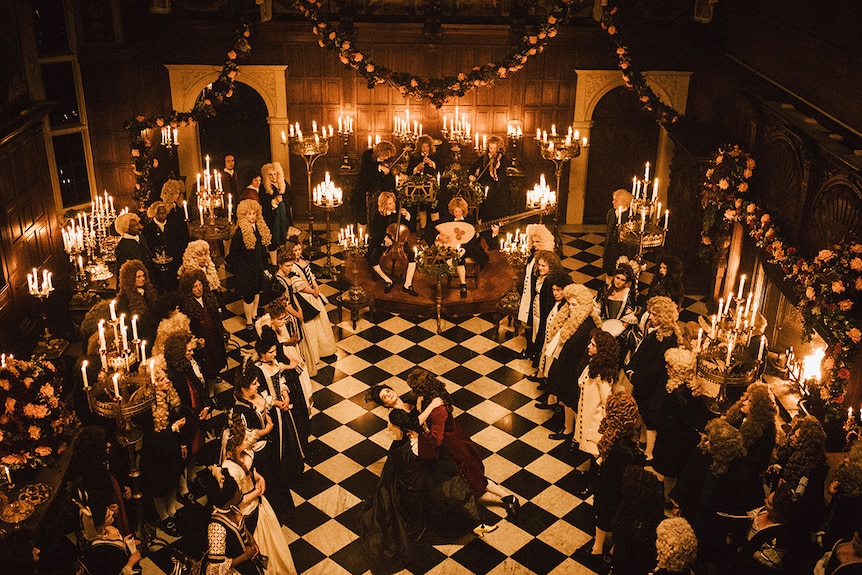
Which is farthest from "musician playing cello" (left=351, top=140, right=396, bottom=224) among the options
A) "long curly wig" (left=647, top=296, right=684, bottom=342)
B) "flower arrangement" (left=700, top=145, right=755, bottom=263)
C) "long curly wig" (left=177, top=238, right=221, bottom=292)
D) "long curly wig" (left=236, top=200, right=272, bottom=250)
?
"long curly wig" (left=647, top=296, right=684, bottom=342)

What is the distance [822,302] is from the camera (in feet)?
27.2

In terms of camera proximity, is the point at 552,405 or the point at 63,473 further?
the point at 552,405

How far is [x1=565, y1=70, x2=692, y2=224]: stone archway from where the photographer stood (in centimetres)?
1453

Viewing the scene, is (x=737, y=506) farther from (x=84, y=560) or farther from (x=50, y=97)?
(x=50, y=97)

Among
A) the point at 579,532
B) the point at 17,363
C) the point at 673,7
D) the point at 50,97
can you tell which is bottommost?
the point at 579,532

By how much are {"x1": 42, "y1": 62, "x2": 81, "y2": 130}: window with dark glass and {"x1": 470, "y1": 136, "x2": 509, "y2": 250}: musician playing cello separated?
644 centimetres

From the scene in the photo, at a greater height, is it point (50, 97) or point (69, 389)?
point (50, 97)

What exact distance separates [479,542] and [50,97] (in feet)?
31.8

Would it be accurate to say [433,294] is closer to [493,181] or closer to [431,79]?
[493,181]

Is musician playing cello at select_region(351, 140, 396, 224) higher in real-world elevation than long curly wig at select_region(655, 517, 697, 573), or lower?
higher

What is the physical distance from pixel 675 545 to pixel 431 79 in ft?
31.2

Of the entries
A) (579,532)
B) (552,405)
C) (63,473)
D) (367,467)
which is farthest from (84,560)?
(552,405)

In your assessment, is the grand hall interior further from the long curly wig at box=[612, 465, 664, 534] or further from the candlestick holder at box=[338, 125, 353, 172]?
the candlestick holder at box=[338, 125, 353, 172]

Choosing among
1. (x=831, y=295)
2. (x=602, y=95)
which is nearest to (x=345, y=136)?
A: (x=602, y=95)
